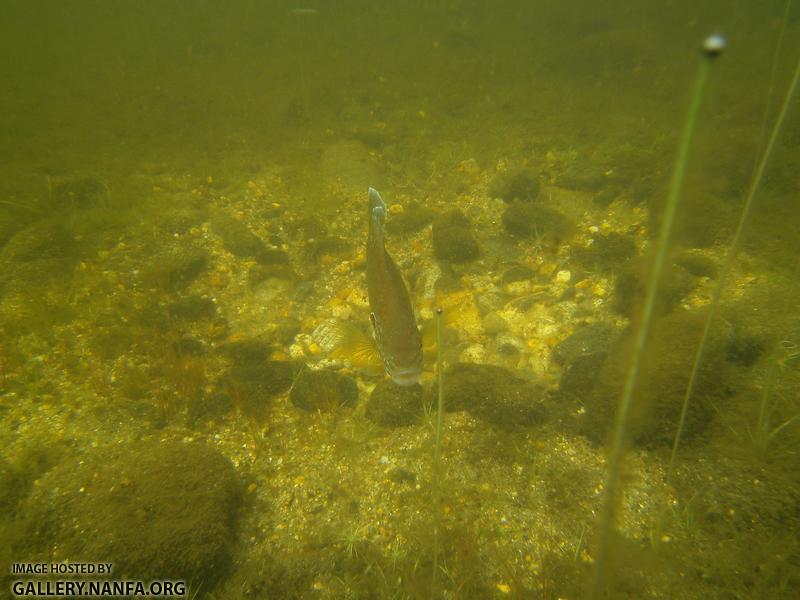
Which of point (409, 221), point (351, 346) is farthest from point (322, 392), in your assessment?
point (409, 221)

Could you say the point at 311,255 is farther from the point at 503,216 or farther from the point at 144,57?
the point at 144,57

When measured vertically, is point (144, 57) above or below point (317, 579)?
above

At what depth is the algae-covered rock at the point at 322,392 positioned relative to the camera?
170 inches

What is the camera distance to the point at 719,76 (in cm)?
116

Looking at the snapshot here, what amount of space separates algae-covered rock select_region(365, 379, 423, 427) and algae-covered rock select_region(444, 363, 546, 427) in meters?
0.34

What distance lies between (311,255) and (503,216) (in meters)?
3.52

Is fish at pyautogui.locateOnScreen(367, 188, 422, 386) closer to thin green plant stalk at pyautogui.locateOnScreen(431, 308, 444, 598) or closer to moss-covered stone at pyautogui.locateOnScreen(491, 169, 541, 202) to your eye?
thin green plant stalk at pyautogui.locateOnScreen(431, 308, 444, 598)

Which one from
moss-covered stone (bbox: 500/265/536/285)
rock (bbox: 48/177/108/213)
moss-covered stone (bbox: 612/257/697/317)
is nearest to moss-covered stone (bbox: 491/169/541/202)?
moss-covered stone (bbox: 500/265/536/285)

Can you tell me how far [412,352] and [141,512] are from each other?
2.60 meters

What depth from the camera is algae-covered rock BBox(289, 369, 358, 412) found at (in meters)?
4.32

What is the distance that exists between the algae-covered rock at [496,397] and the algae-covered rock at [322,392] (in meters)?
1.18

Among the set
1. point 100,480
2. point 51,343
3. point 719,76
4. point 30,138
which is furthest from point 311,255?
point 30,138

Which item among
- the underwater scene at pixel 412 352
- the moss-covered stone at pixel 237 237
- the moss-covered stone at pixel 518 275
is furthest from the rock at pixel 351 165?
the moss-covered stone at pixel 518 275

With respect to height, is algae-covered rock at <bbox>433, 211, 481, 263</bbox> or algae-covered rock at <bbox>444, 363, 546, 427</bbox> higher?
algae-covered rock at <bbox>433, 211, 481, 263</bbox>
